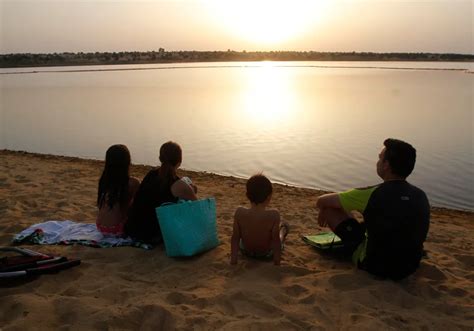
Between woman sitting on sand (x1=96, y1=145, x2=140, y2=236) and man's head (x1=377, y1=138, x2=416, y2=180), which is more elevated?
man's head (x1=377, y1=138, x2=416, y2=180)

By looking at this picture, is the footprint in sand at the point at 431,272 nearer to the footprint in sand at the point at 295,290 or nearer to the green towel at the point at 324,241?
the green towel at the point at 324,241

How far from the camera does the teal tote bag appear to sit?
14.5 feet

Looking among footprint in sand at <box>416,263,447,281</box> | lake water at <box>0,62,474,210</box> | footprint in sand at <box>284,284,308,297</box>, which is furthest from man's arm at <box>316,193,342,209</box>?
lake water at <box>0,62,474,210</box>

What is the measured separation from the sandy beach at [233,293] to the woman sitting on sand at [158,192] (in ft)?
0.86

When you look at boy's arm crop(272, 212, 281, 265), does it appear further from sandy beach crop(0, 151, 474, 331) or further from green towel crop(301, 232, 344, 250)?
green towel crop(301, 232, 344, 250)

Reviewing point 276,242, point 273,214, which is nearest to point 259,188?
point 273,214

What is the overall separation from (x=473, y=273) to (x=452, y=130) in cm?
1093

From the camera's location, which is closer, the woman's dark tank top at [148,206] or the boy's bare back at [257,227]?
the boy's bare back at [257,227]

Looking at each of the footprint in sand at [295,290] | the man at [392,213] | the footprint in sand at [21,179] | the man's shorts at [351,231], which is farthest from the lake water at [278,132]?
the footprint in sand at [295,290]

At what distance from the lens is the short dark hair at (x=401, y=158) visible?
3844 millimetres

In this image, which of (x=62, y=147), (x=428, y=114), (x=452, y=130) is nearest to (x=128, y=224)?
(x=62, y=147)

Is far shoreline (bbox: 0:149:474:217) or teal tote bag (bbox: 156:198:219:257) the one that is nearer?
teal tote bag (bbox: 156:198:219:257)

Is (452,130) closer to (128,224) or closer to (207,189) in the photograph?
(207,189)

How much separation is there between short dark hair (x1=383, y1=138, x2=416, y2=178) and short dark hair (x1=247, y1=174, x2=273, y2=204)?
3.46 feet
